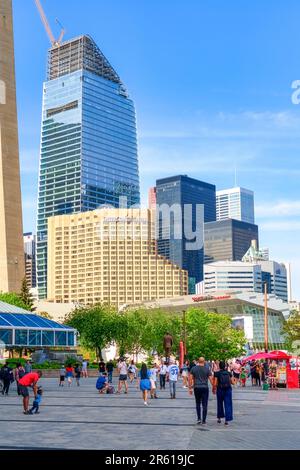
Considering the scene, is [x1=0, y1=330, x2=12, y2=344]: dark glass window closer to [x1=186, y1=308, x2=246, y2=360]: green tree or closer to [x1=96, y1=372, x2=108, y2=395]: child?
[x1=96, y1=372, x2=108, y2=395]: child

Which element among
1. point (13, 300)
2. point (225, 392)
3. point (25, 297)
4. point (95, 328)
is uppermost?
point (25, 297)

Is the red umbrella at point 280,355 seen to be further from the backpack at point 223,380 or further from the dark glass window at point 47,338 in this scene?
the dark glass window at point 47,338

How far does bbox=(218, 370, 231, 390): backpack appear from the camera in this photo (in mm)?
19609

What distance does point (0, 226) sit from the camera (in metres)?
103

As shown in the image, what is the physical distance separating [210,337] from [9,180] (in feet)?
130

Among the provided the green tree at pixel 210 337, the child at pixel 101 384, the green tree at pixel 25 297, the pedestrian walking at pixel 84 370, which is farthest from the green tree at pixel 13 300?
the child at pixel 101 384

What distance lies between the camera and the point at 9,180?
105 m

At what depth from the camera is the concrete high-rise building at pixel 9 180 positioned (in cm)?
10325

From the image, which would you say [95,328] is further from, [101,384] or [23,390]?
[23,390]

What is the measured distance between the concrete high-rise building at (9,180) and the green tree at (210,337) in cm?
2839

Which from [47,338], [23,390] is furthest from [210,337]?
[23,390]

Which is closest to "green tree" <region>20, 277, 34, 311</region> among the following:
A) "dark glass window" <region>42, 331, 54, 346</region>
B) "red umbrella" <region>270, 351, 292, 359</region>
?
"dark glass window" <region>42, 331, 54, 346</region>

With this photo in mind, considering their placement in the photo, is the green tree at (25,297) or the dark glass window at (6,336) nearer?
the dark glass window at (6,336)

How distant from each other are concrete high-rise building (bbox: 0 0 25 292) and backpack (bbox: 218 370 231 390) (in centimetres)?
8603
